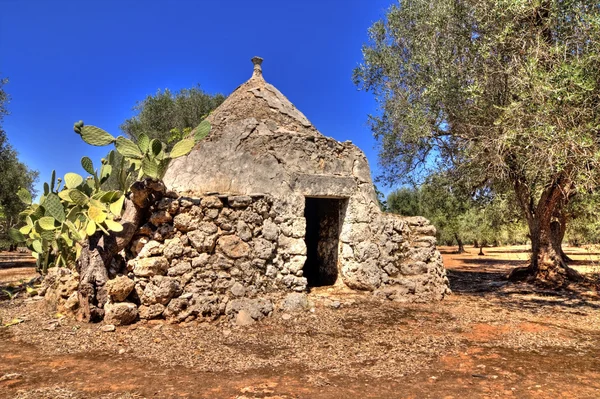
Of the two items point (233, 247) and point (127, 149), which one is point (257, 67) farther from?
point (233, 247)

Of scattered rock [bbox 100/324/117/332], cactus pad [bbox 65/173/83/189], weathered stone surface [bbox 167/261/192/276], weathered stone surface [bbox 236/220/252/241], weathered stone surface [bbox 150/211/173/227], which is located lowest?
scattered rock [bbox 100/324/117/332]

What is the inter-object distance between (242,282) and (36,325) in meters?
3.24

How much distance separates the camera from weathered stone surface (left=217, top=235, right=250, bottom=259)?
6801 millimetres

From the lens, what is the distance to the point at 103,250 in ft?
21.1

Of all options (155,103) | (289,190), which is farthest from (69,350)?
(155,103)

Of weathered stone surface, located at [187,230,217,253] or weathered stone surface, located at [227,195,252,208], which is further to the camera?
weathered stone surface, located at [227,195,252,208]

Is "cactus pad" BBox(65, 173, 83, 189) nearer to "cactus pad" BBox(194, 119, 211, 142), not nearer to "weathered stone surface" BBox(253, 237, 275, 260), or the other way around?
"cactus pad" BBox(194, 119, 211, 142)

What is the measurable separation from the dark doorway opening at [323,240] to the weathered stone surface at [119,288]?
4222mm

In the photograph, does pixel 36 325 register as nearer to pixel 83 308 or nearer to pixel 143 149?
pixel 83 308

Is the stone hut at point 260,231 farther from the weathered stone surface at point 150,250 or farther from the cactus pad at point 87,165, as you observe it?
the cactus pad at point 87,165

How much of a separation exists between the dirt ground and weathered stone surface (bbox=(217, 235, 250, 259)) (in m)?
1.20

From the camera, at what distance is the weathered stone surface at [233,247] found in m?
6.80

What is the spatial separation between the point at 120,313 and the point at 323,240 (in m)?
5.11

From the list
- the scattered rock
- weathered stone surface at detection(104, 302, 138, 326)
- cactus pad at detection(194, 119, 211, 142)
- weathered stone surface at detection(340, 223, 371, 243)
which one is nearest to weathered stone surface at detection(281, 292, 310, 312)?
weathered stone surface at detection(340, 223, 371, 243)
